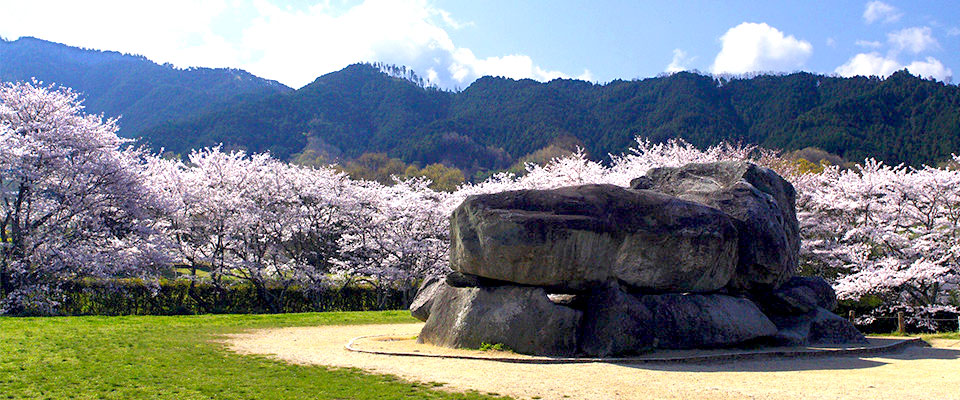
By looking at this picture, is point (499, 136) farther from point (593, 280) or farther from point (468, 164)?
point (593, 280)

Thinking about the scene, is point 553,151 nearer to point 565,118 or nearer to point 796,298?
point 565,118

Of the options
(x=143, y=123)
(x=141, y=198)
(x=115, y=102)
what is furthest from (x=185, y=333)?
(x=115, y=102)

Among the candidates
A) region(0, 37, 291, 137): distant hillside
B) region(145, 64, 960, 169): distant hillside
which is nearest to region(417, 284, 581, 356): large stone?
region(145, 64, 960, 169): distant hillside

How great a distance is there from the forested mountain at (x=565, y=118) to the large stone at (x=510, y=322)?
209ft

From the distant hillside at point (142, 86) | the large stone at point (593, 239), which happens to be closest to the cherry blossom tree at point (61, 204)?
the large stone at point (593, 239)

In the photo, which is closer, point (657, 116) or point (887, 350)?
point (887, 350)

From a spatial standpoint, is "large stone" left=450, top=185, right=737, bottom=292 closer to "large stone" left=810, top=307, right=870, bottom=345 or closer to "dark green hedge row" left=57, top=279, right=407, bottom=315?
"large stone" left=810, top=307, right=870, bottom=345

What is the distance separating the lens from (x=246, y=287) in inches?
1008

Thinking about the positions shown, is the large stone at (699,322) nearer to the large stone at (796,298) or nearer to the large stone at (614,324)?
the large stone at (614,324)

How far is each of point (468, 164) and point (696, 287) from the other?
3219 inches

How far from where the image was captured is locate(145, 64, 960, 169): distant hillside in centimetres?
7038

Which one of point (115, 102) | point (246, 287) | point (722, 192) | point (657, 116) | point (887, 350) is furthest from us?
point (115, 102)

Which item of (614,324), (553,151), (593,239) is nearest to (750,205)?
(593,239)

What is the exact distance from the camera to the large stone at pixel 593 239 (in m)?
12.5
